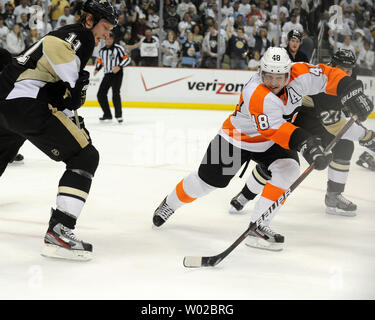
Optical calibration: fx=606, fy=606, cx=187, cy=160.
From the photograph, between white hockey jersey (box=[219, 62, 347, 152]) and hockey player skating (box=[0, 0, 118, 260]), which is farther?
white hockey jersey (box=[219, 62, 347, 152])

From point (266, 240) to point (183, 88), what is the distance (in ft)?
25.2

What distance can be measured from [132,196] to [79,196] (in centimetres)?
153

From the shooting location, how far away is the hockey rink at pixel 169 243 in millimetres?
2395

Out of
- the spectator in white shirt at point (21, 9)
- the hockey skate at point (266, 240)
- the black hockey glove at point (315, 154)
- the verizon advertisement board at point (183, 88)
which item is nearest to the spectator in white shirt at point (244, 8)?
the verizon advertisement board at point (183, 88)

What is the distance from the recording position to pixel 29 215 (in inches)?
141

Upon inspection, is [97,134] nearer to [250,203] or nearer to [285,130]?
[250,203]

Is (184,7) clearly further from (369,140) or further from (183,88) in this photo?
(369,140)

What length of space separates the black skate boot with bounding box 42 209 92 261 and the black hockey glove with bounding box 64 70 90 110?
1.75 feet

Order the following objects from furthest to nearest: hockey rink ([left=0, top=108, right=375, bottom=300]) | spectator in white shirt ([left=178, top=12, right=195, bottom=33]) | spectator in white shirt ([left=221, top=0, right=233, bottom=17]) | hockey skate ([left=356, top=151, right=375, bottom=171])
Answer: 1. spectator in white shirt ([left=178, top=12, right=195, bottom=33])
2. spectator in white shirt ([left=221, top=0, right=233, bottom=17])
3. hockey skate ([left=356, top=151, right=375, bottom=171])
4. hockey rink ([left=0, top=108, right=375, bottom=300])

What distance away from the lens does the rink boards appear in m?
10.4

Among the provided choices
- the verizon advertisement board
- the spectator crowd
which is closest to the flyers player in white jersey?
the spectator crowd

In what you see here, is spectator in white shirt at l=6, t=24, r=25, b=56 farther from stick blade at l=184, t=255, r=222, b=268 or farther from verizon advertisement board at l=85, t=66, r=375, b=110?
stick blade at l=184, t=255, r=222, b=268

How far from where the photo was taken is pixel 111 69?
8398mm

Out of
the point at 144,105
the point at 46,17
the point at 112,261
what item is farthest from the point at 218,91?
the point at 112,261
